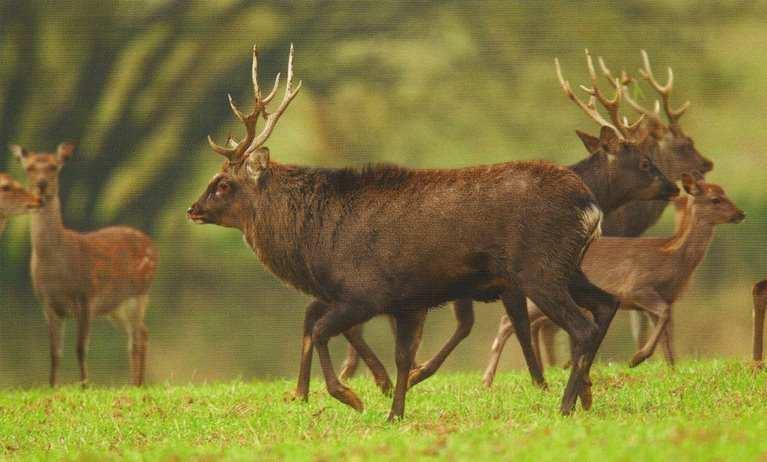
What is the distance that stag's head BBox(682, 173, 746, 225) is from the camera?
34.6ft

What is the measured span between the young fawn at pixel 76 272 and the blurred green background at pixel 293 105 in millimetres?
2873

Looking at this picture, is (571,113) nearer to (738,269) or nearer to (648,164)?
(738,269)

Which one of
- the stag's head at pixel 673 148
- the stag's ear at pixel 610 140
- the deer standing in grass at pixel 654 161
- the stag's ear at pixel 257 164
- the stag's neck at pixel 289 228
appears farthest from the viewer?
the stag's head at pixel 673 148

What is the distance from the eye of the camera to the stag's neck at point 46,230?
12.4m

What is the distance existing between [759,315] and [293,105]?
950 centimetres

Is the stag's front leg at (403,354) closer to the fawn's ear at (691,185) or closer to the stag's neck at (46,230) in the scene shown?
the fawn's ear at (691,185)

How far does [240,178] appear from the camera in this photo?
8391 mm

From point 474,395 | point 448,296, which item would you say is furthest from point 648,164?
point 448,296

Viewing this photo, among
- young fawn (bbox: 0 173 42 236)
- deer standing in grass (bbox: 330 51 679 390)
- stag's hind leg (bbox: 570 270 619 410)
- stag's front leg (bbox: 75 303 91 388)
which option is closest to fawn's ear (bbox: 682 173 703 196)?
deer standing in grass (bbox: 330 51 679 390)

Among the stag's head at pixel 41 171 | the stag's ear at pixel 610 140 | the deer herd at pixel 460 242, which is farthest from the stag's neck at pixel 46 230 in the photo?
the stag's ear at pixel 610 140

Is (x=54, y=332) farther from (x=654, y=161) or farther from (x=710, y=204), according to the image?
(x=710, y=204)

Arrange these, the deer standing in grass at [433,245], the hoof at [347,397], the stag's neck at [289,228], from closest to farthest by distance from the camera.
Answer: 1. the deer standing in grass at [433,245]
2. the hoof at [347,397]
3. the stag's neck at [289,228]

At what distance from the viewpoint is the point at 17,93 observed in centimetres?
1744

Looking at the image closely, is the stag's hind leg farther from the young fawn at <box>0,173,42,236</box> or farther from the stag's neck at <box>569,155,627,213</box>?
the young fawn at <box>0,173,42,236</box>
